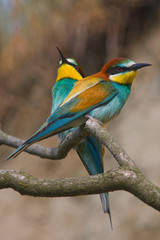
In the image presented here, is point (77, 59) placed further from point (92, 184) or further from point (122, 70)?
point (92, 184)

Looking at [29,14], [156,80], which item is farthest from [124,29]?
[29,14]

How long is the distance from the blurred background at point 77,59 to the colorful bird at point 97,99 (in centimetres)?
181

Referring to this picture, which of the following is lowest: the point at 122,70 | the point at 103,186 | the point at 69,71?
the point at 103,186

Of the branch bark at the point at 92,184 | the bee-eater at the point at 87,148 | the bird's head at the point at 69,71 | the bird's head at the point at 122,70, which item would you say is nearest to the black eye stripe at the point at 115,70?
the bird's head at the point at 122,70

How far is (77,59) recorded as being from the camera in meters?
4.56

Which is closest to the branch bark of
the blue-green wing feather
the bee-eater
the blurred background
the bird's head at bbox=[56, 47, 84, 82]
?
the blue-green wing feather

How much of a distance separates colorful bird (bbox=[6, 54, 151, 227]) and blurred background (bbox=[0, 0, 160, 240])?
1.81 meters

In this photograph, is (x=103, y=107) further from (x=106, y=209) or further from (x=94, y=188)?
(x=94, y=188)

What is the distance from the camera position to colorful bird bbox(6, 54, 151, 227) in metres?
1.91

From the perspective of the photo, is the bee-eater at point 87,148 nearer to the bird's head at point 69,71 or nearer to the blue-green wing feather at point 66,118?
the bird's head at point 69,71

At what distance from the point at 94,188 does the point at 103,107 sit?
0.85 meters

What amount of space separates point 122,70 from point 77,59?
2452mm

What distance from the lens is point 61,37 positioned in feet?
14.6

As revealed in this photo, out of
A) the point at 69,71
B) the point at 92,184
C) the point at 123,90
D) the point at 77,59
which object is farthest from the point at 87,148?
the point at 77,59
